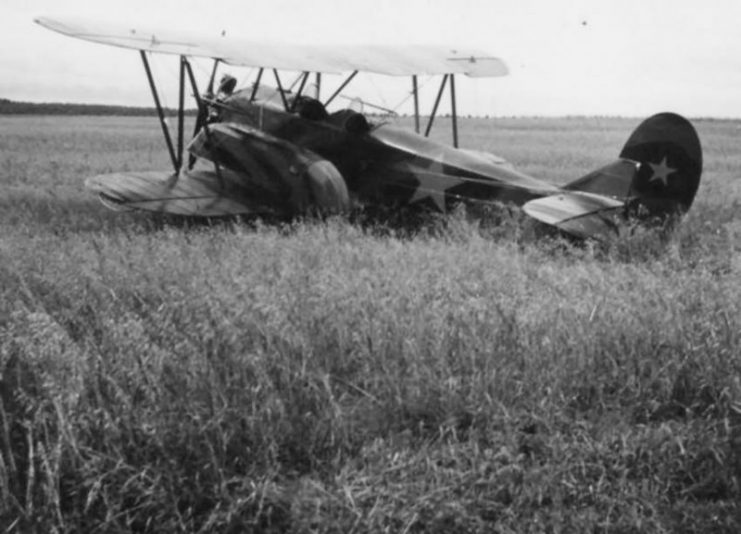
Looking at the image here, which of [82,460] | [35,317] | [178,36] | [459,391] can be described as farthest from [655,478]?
[178,36]

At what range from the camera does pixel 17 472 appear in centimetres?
307

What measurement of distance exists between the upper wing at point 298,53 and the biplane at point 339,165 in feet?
0.10

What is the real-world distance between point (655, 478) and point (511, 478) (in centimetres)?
58

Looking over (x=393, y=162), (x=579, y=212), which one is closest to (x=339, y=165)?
(x=393, y=162)

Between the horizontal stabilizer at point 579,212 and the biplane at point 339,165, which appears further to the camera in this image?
the biplane at point 339,165

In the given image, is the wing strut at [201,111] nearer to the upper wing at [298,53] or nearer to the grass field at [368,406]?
the upper wing at [298,53]

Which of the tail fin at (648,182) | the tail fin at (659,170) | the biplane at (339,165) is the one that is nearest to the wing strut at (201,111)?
the biplane at (339,165)

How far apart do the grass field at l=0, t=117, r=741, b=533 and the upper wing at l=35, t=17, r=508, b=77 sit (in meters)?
5.41

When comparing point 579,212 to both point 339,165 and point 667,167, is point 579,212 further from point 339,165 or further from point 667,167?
point 339,165

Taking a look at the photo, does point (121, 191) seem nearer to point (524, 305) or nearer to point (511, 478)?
point (524, 305)

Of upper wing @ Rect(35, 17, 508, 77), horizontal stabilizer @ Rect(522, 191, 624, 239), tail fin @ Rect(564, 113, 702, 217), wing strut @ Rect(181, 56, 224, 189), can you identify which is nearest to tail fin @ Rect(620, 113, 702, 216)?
tail fin @ Rect(564, 113, 702, 217)

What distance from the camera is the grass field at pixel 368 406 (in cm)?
291

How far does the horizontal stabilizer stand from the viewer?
26.5 ft

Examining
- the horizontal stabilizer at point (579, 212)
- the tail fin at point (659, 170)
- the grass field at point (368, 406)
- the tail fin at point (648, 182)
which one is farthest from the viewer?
the tail fin at point (659, 170)
